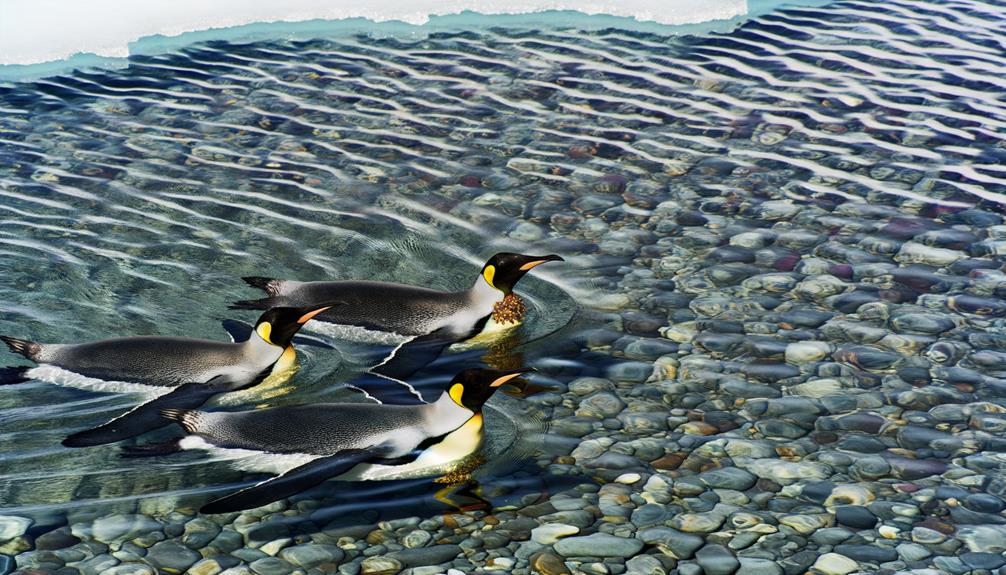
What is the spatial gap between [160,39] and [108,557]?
351 inches

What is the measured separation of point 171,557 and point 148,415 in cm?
97

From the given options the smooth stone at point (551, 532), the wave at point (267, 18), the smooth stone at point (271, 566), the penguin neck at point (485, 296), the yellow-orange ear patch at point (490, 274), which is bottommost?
the smooth stone at point (551, 532)

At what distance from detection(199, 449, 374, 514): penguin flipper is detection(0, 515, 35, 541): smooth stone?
0.67 meters

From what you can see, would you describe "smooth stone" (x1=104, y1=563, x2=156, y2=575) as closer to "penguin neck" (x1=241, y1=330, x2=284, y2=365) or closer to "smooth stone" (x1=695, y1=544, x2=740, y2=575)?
"penguin neck" (x1=241, y1=330, x2=284, y2=365)

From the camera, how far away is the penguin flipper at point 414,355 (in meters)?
5.60

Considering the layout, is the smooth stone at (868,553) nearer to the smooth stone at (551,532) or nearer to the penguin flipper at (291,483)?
the smooth stone at (551,532)

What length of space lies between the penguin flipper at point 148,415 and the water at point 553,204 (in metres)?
0.06

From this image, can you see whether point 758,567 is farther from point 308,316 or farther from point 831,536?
point 308,316

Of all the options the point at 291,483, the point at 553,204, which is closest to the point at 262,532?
the point at 291,483

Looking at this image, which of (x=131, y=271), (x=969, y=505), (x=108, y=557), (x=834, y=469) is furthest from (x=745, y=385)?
(x=131, y=271)

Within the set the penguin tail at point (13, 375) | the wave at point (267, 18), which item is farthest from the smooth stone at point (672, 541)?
the wave at point (267, 18)

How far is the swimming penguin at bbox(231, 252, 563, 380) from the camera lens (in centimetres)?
591

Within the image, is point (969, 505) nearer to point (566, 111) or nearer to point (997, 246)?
point (997, 246)

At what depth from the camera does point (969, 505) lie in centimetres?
452
